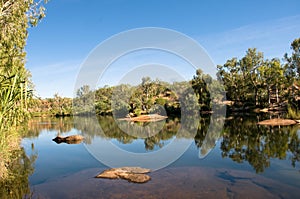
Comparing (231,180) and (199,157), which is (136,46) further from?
(231,180)

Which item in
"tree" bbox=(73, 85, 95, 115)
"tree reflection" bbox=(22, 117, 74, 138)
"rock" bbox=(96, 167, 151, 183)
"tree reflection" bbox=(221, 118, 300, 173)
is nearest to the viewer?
"rock" bbox=(96, 167, 151, 183)

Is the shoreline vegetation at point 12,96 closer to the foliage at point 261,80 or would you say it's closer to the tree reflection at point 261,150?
the tree reflection at point 261,150

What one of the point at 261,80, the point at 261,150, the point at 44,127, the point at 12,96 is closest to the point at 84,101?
the point at 44,127

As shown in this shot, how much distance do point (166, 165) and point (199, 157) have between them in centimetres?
187

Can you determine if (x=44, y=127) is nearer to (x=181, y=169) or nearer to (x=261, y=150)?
(x=181, y=169)

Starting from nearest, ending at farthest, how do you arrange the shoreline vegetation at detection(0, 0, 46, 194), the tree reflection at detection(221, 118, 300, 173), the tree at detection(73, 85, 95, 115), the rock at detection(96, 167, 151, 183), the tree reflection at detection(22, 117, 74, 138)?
the shoreline vegetation at detection(0, 0, 46, 194) < the rock at detection(96, 167, 151, 183) < the tree reflection at detection(221, 118, 300, 173) < the tree reflection at detection(22, 117, 74, 138) < the tree at detection(73, 85, 95, 115)

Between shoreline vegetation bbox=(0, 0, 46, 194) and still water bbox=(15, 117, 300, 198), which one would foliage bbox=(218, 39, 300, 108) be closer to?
still water bbox=(15, 117, 300, 198)

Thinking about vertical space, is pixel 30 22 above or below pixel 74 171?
above

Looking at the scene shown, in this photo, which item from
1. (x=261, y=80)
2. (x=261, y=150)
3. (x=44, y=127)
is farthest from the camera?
(x=261, y=80)

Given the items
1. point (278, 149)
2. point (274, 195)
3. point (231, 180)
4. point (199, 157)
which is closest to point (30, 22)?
point (199, 157)

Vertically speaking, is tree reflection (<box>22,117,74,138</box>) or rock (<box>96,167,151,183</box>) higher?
tree reflection (<box>22,117,74,138</box>)

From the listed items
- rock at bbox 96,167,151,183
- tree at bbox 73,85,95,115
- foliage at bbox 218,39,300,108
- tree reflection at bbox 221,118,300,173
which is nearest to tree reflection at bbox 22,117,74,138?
rock at bbox 96,167,151,183

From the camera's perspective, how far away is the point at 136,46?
1507 centimetres

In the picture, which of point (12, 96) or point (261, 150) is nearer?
point (12, 96)
